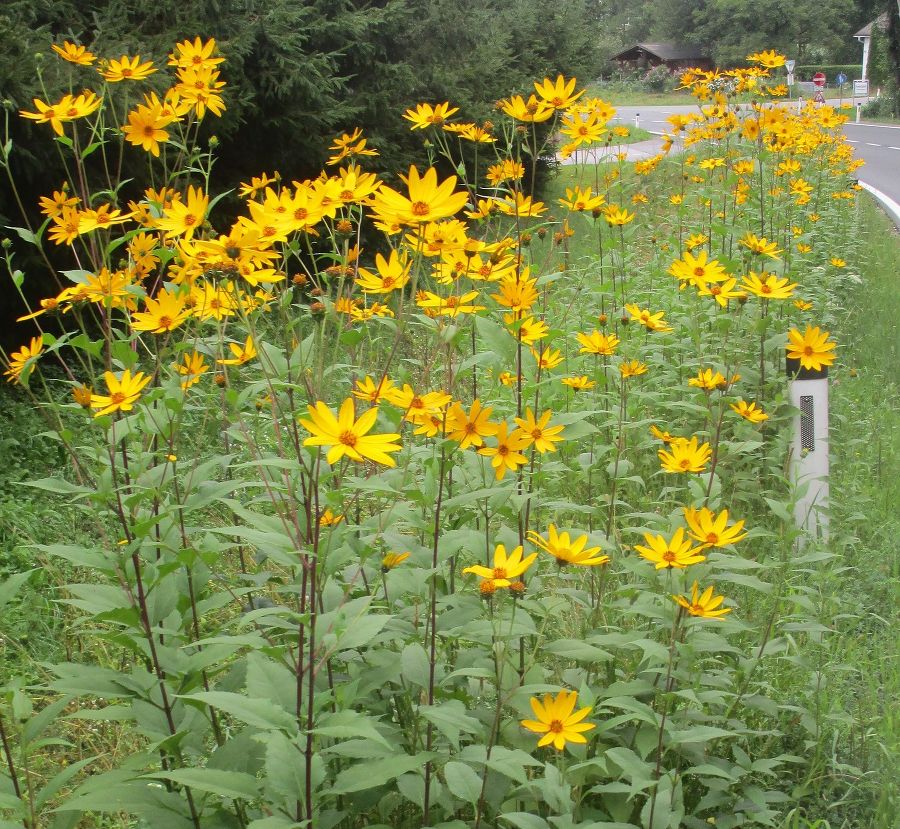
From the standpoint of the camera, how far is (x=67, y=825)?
1376 millimetres

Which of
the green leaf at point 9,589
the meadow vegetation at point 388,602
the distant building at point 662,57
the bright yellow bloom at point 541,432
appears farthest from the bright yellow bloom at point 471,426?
the distant building at point 662,57

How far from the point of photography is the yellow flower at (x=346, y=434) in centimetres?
122

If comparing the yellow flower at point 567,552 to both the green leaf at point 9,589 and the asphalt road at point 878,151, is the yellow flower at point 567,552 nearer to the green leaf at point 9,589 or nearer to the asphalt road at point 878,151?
the green leaf at point 9,589

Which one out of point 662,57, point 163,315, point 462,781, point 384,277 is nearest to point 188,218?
point 163,315

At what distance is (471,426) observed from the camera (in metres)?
1.56

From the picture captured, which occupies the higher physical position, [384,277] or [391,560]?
[384,277]

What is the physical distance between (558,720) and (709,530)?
1.40ft

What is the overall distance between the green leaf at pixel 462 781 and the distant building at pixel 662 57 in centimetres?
6488

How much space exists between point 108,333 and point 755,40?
2160 inches

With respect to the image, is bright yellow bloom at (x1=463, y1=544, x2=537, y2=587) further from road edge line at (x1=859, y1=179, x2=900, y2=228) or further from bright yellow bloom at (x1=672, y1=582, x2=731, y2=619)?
road edge line at (x1=859, y1=179, x2=900, y2=228)

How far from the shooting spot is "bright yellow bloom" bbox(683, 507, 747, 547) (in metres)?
1.55

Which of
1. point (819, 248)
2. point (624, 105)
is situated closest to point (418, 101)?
point (819, 248)

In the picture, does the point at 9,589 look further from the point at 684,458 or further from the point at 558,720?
the point at 684,458

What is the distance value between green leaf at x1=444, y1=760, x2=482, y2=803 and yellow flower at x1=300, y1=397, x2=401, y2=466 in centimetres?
50
